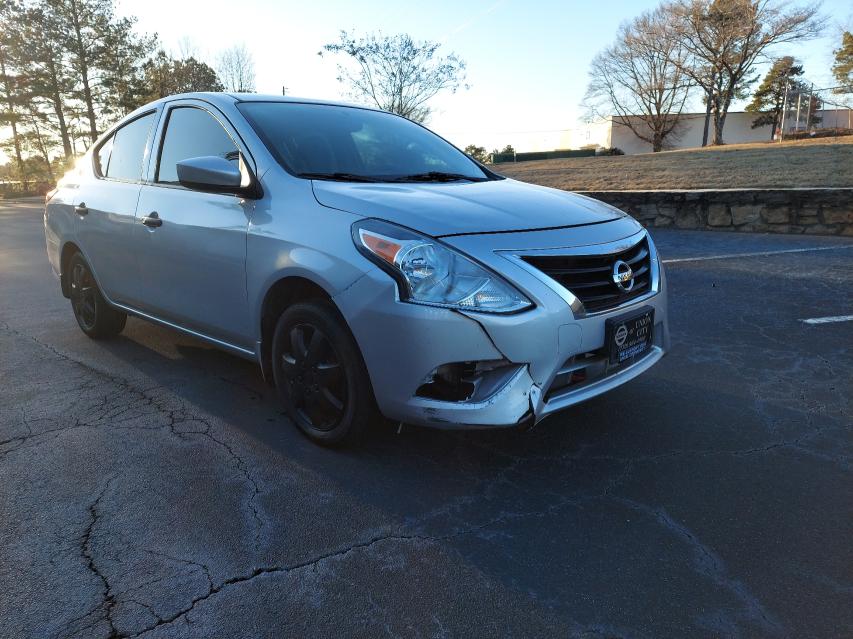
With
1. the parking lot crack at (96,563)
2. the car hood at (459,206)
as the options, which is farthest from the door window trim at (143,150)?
the parking lot crack at (96,563)

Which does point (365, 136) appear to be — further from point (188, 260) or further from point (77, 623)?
point (77, 623)

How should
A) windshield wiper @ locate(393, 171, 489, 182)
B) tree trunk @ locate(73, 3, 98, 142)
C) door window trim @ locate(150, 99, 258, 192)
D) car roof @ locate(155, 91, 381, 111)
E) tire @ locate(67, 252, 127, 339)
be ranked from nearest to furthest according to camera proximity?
door window trim @ locate(150, 99, 258, 192) < windshield wiper @ locate(393, 171, 489, 182) < car roof @ locate(155, 91, 381, 111) < tire @ locate(67, 252, 127, 339) < tree trunk @ locate(73, 3, 98, 142)

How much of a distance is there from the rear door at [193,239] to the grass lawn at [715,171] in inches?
569

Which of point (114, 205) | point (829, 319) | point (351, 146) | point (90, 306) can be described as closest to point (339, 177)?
point (351, 146)

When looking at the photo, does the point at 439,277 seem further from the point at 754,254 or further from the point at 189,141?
the point at 754,254

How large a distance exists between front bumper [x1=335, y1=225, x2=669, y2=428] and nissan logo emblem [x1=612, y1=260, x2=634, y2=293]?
23 centimetres

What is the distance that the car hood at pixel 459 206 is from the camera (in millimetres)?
2502

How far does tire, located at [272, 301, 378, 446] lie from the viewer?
2617 millimetres

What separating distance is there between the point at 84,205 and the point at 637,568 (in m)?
4.21

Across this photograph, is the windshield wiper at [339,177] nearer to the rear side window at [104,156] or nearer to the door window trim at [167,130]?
the door window trim at [167,130]

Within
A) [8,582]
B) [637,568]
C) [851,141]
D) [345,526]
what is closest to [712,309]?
[637,568]

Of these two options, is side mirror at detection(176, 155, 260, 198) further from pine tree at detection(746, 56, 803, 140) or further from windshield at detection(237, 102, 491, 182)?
pine tree at detection(746, 56, 803, 140)

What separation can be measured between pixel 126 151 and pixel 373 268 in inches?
107

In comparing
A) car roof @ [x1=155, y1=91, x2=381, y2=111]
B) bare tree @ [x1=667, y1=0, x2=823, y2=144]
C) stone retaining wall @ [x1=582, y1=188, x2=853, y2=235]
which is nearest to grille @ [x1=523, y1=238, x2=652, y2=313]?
car roof @ [x1=155, y1=91, x2=381, y2=111]
